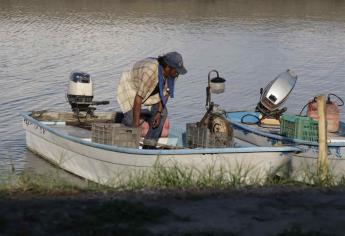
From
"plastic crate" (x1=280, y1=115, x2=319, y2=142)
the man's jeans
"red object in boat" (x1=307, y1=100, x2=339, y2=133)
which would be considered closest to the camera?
the man's jeans

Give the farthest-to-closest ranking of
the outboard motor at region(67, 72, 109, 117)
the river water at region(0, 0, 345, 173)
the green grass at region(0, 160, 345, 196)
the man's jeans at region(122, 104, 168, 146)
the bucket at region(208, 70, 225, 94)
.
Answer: the river water at region(0, 0, 345, 173)
the outboard motor at region(67, 72, 109, 117)
the bucket at region(208, 70, 225, 94)
the man's jeans at region(122, 104, 168, 146)
the green grass at region(0, 160, 345, 196)

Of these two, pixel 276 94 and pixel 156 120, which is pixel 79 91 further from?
pixel 276 94

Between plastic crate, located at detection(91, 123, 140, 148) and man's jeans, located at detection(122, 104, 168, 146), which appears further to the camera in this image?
man's jeans, located at detection(122, 104, 168, 146)

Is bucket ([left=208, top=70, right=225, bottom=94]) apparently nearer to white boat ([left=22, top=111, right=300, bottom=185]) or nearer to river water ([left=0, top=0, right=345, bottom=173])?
white boat ([left=22, top=111, right=300, bottom=185])

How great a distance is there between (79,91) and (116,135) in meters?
2.48

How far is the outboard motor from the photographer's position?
13648 millimetres

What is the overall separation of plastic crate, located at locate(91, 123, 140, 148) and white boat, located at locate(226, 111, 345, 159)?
2214 millimetres

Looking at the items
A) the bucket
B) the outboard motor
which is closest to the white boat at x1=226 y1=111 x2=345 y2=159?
the bucket

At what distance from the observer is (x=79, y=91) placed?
13.7 meters

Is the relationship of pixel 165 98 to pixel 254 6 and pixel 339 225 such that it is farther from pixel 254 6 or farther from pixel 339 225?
pixel 254 6

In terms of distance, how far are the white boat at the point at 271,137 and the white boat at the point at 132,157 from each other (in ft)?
0.78

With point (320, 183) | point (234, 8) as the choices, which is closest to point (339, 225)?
point (320, 183)

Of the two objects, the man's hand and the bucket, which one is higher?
the bucket

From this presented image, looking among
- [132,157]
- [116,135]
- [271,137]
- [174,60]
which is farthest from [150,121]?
[271,137]
